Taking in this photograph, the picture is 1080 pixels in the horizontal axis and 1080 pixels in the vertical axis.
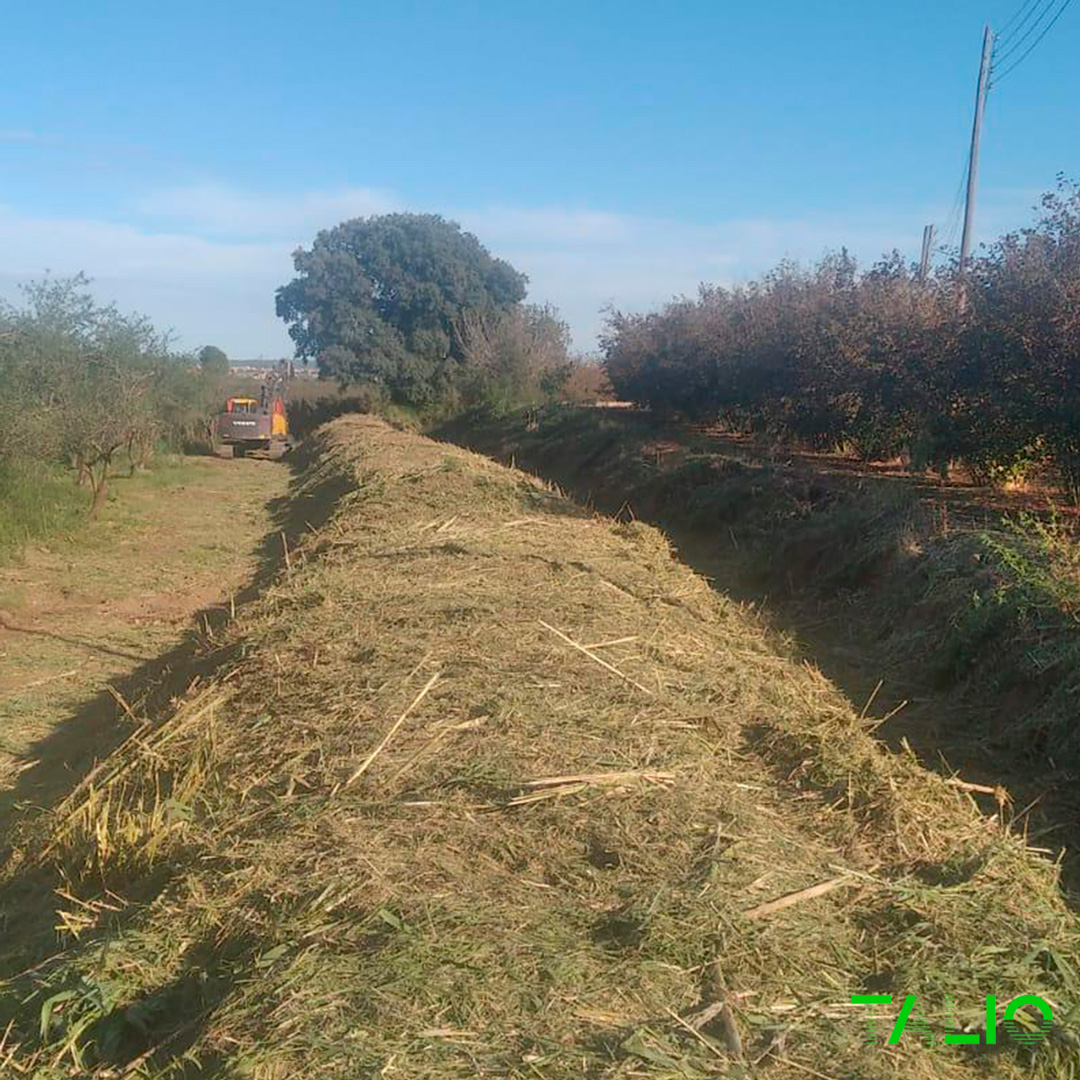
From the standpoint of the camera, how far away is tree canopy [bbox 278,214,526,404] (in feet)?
133

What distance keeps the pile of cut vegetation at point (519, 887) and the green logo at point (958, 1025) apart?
18 millimetres

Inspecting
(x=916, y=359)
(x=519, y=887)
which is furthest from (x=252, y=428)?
(x=519, y=887)

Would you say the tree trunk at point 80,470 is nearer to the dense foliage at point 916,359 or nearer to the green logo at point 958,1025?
the dense foliage at point 916,359

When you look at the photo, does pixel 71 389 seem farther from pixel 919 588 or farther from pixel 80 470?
pixel 919 588

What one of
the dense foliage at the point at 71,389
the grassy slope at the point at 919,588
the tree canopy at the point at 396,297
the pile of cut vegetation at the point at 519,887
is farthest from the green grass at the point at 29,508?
the tree canopy at the point at 396,297

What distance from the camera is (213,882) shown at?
11.3 ft

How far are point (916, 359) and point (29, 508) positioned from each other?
40.2 ft

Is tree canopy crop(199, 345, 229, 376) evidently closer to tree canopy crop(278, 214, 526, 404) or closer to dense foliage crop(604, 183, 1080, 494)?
tree canopy crop(278, 214, 526, 404)

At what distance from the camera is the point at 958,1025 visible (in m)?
2.79

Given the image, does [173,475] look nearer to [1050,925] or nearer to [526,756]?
[526,756]

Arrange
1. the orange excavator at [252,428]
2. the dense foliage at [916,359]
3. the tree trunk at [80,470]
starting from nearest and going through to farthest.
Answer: the dense foliage at [916,359], the tree trunk at [80,470], the orange excavator at [252,428]

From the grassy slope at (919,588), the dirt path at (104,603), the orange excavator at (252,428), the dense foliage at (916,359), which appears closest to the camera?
the grassy slope at (919,588)

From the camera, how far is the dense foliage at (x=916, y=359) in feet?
34.2

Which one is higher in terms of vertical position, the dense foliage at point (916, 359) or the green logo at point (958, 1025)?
the dense foliage at point (916, 359)
